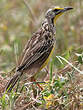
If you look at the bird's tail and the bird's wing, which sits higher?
the bird's wing

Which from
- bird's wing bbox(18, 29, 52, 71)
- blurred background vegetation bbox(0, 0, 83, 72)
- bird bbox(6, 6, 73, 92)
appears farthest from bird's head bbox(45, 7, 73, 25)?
blurred background vegetation bbox(0, 0, 83, 72)

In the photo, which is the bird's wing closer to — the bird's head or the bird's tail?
the bird's tail

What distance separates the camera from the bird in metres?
5.63

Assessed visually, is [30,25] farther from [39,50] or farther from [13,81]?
[13,81]

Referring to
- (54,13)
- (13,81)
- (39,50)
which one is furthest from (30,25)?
(13,81)

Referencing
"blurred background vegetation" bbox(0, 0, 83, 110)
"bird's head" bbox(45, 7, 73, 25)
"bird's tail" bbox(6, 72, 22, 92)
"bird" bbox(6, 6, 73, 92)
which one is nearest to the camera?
"bird's tail" bbox(6, 72, 22, 92)

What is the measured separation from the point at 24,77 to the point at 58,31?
3.68m

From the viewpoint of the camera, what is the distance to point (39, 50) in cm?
596

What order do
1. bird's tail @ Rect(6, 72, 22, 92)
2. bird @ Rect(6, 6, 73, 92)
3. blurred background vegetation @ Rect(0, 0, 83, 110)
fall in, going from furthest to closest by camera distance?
blurred background vegetation @ Rect(0, 0, 83, 110) < bird @ Rect(6, 6, 73, 92) < bird's tail @ Rect(6, 72, 22, 92)

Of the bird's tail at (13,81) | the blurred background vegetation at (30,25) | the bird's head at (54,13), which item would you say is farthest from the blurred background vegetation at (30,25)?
the bird's tail at (13,81)

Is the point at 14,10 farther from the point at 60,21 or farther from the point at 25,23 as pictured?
the point at 60,21

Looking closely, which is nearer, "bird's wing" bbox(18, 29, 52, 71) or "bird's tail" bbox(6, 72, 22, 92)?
"bird's tail" bbox(6, 72, 22, 92)

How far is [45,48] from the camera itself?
600 cm

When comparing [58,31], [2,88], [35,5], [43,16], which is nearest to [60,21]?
[58,31]
